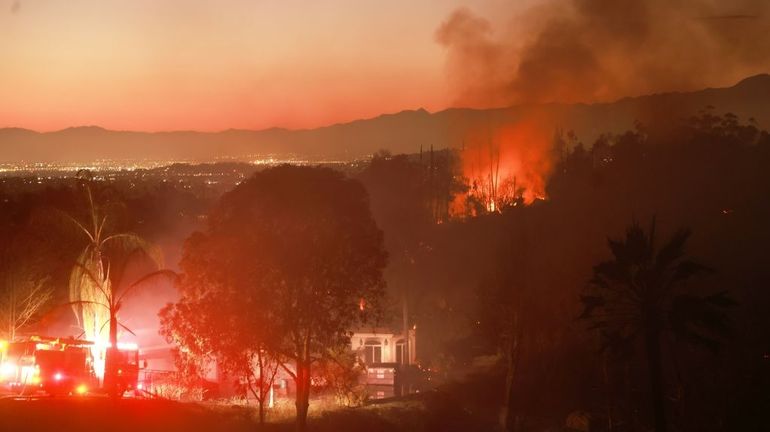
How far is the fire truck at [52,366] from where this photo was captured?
28859mm

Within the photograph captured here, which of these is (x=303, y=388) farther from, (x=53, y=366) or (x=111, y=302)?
(x=53, y=366)

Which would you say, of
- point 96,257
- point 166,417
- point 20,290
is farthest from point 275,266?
point 20,290

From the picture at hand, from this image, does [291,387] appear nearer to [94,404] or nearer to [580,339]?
[94,404]

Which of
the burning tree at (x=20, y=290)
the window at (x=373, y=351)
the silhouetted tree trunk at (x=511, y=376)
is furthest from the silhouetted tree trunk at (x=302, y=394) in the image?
the window at (x=373, y=351)

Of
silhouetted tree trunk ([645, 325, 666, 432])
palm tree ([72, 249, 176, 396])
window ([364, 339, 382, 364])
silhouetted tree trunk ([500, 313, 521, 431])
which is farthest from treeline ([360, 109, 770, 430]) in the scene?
palm tree ([72, 249, 176, 396])

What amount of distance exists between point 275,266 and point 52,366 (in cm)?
855

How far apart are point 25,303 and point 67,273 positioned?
254 inches

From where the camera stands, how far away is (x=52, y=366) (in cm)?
2891

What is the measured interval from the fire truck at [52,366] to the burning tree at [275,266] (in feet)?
10.2

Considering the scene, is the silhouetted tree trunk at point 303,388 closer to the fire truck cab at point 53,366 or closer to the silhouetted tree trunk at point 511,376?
the fire truck cab at point 53,366

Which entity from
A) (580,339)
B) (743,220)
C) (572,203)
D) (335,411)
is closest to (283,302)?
(335,411)

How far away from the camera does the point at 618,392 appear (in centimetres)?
4284

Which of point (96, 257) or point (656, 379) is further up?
point (96, 257)

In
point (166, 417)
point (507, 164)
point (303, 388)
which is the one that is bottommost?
point (166, 417)
